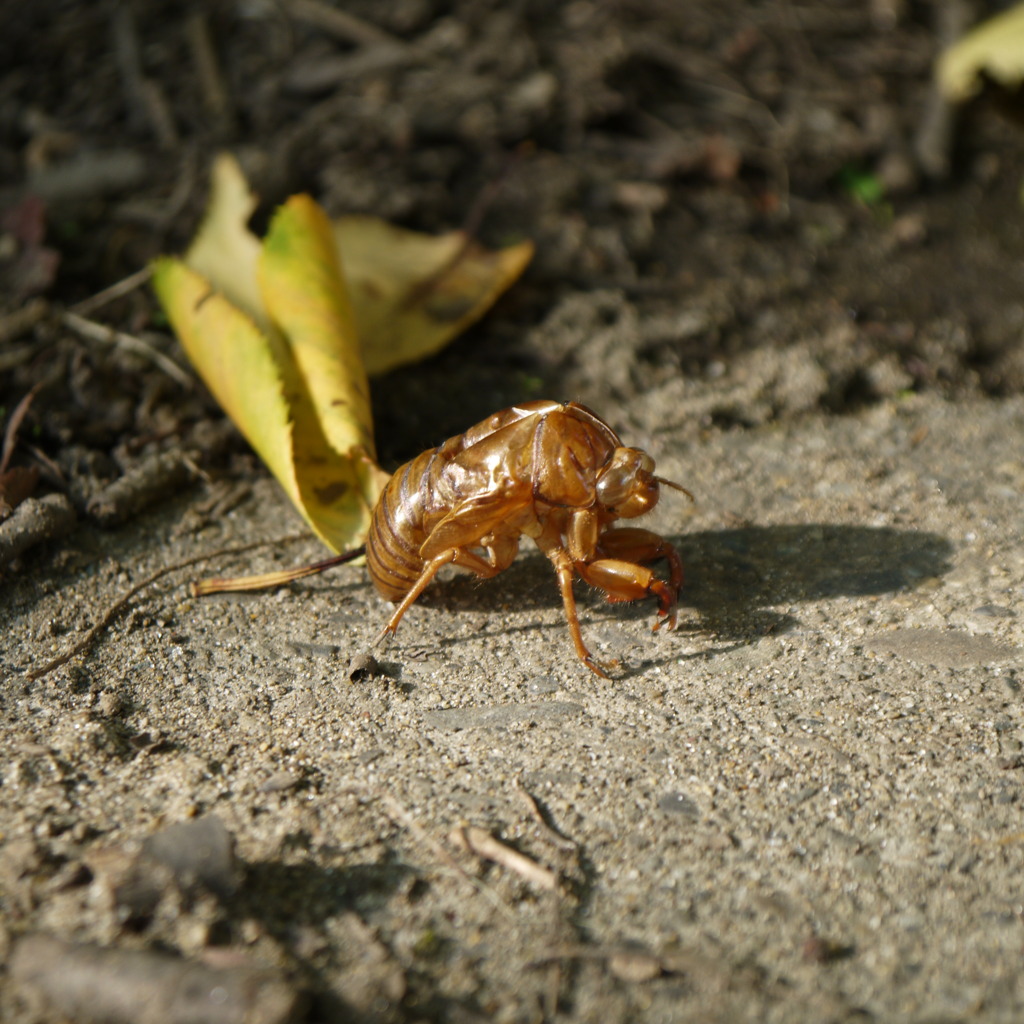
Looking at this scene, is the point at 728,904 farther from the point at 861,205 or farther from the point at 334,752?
the point at 861,205

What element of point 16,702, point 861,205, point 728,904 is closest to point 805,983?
point 728,904

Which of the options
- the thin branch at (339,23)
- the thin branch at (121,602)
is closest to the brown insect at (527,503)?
the thin branch at (121,602)

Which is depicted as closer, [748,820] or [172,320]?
[748,820]

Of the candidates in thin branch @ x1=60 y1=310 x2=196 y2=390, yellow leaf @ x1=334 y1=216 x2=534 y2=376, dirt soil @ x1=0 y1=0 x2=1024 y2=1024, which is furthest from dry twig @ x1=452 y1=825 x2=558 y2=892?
thin branch @ x1=60 y1=310 x2=196 y2=390

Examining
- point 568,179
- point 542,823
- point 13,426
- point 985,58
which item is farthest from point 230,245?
point 985,58

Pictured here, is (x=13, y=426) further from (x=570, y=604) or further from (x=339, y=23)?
(x=339, y=23)

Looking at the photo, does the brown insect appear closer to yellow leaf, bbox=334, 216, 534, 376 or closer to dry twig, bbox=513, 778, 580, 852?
dry twig, bbox=513, 778, 580, 852

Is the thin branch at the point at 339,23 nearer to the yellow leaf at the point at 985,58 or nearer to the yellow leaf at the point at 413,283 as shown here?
the yellow leaf at the point at 413,283
